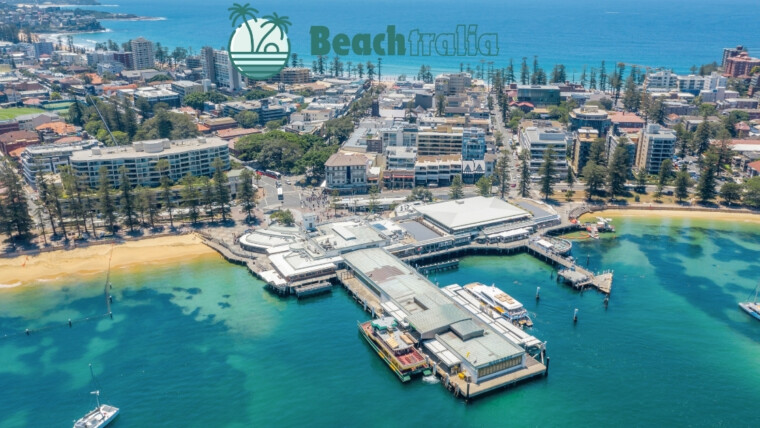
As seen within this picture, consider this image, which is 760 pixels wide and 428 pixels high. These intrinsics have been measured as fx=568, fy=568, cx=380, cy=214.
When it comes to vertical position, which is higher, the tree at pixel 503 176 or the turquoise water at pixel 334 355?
the tree at pixel 503 176

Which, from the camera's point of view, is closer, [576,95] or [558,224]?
[558,224]

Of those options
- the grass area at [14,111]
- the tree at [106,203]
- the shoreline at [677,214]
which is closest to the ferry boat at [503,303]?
the shoreline at [677,214]

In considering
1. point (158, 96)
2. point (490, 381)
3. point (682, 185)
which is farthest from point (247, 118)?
point (490, 381)

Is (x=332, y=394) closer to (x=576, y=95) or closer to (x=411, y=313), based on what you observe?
(x=411, y=313)

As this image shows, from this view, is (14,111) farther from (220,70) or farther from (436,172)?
(436,172)

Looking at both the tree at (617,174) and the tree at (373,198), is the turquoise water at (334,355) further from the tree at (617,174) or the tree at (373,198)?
the tree at (617,174)

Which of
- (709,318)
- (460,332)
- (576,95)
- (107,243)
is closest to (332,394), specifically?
(460,332)
